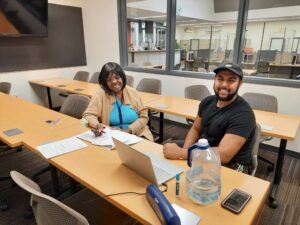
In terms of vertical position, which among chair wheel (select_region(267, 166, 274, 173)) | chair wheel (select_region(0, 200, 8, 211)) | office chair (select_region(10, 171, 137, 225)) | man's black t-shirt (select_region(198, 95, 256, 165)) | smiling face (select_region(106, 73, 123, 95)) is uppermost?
smiling face (select_region(106, 73, 123, 95))

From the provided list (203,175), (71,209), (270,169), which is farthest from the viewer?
(270,169)

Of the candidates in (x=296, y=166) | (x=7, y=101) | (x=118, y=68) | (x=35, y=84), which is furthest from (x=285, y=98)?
(x=35, y=84)

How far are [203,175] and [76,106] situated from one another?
1.81 metres

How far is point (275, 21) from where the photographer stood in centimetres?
775

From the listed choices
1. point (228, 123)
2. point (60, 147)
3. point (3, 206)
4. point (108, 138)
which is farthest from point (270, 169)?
point (3, 206)

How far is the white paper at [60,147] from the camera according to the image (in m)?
1.50

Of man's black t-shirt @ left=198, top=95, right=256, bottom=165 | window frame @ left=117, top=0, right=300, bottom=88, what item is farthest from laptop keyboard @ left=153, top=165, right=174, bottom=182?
window frame @ left=117, top=0, right=300, bottom=88

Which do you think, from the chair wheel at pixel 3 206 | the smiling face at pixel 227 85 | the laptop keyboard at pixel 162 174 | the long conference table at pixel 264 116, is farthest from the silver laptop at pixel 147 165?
the chair wheel at pixel 3 206

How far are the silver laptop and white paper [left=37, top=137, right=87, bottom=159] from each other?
0.43 m

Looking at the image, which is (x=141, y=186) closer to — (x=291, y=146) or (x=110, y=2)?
(x=291, y=146)

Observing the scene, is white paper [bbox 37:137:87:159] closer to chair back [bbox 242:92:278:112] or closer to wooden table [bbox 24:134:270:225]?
wooden table [bbox 24:134:270:225]

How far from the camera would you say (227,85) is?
5.10ft

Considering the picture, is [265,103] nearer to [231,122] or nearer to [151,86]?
[231,122]

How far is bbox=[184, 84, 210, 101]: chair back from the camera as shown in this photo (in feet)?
11.0
